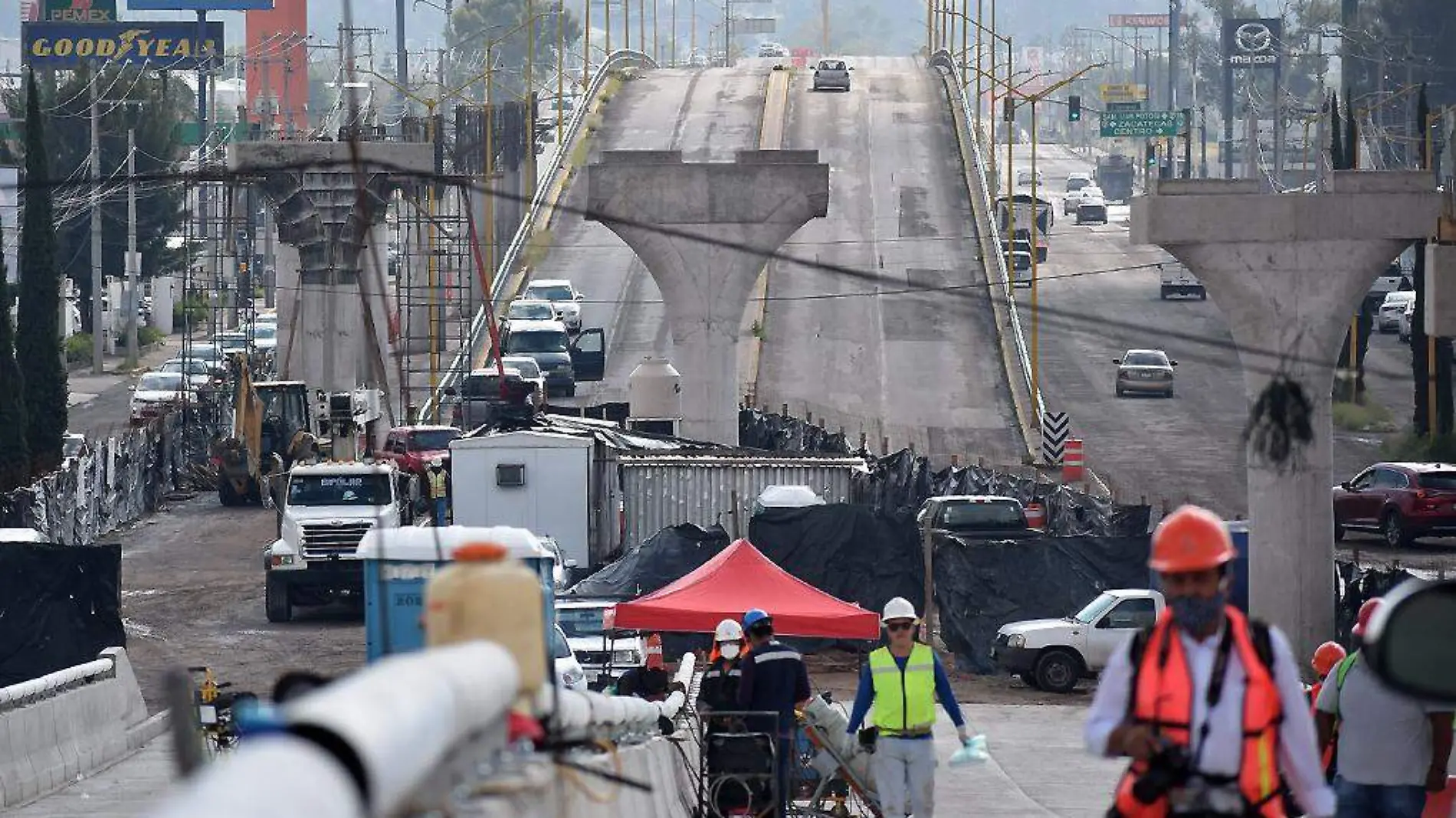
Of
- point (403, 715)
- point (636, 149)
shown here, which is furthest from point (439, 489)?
point (636, 149)

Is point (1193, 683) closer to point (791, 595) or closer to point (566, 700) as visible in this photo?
point (566, 700)

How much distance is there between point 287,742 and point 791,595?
21.3m

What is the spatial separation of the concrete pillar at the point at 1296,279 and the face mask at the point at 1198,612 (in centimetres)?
2418

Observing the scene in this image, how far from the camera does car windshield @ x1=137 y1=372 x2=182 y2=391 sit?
63656mm

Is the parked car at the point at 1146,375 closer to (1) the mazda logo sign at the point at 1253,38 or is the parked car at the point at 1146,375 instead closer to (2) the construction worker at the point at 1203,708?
(2) the construction worker at the point at 1203,708

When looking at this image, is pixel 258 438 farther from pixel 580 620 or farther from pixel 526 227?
pixel 526 227

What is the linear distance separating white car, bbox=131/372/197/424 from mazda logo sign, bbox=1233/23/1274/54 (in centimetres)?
8792

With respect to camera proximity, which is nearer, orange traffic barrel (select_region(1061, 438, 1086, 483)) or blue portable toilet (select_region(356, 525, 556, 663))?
blue portable toilet (select_region(356, 525, 556, 663))

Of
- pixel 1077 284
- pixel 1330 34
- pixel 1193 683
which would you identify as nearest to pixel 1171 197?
pixel 1193 683

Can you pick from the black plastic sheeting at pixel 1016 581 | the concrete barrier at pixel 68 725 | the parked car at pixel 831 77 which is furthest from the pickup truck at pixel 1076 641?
the parked car at pixel 831 77

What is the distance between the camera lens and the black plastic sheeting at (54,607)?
1100 inches

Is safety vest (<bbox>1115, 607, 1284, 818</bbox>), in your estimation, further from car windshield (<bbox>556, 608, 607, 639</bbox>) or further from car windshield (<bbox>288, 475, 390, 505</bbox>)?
car windshield (<bbox>288, 475, 390, 505</bbox>)

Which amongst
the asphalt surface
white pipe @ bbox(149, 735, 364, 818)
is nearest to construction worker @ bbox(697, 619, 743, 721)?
white pipe @ bbox(149, 735, 364, 818)

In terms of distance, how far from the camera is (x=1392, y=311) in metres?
79.2
